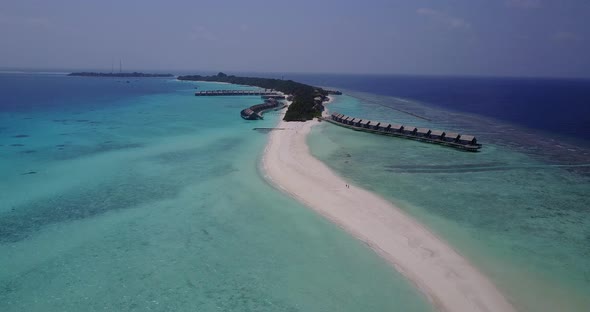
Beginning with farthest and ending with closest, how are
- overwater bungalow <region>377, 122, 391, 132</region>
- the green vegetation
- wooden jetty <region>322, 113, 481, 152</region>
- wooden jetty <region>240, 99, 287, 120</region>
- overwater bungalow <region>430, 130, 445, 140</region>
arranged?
wooden jetty <region>240, 99, 287, 120</region>
the green vegetation
overwater bungalow <region>377, 122, 391, 132</region>
overwater bungalow <region>430, 130, 445, 140</region>
wooden jetty <region>322, 113, 481, 152</region>

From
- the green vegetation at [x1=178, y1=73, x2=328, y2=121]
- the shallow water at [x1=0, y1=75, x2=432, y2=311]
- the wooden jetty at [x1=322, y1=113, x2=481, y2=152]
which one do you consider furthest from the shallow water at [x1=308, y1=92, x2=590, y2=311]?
the green vegetation at [x1=178, y1=73, x2=328, y2=121]

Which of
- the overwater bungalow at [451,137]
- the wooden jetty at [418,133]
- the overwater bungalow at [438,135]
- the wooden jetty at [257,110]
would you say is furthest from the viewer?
the wooden jetty at [257,110]

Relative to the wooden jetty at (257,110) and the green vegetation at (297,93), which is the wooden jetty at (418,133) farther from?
the wooden jetty at (257,110)

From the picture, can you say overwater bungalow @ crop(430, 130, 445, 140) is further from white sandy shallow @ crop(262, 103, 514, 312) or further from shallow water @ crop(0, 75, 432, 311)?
shallow water @ crop(0, 75, 432, 311)

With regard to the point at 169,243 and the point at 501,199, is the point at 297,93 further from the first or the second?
the point at 169,243

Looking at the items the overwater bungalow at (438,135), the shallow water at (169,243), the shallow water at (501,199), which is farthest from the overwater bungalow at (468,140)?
the shallow water at (169,243)
